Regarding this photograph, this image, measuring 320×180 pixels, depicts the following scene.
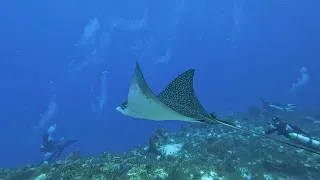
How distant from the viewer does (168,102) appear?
187 inches

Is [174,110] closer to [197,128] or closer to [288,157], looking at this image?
[288,157]

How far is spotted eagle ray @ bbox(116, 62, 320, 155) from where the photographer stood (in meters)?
4.03

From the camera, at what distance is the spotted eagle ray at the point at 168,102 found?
4.03 m

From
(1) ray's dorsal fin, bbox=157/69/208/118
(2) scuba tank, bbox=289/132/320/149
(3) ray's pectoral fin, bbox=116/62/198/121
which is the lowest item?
(3) ray's pectoral fin, bbox=116/62/198/121

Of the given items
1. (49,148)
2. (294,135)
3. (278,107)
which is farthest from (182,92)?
(278,107)

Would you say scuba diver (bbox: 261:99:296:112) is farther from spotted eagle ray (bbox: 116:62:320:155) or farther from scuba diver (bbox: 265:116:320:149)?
spotted eagle ray (bbox: 116:62:320:155)

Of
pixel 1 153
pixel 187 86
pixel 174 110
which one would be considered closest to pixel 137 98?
pixel 174 110

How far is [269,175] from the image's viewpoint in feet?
27.6

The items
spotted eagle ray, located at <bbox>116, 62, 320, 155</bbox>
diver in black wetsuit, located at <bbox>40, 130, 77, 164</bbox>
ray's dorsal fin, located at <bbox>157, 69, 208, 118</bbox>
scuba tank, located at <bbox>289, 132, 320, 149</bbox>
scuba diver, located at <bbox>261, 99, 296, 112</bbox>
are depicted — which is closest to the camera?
spotted eagle ray, located at <bbox>116, 62, 320, 155</bbox>

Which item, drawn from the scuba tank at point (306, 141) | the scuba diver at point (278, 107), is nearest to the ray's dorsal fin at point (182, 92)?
the scuba tank at point (306, 141)

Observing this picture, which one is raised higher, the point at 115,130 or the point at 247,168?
the point at 115,130

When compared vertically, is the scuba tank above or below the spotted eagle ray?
above

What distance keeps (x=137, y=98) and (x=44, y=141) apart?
11810mm

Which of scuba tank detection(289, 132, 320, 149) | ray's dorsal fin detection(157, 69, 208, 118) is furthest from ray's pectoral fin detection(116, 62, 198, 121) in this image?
scuba tank detection(289, 132, 320, 149)
